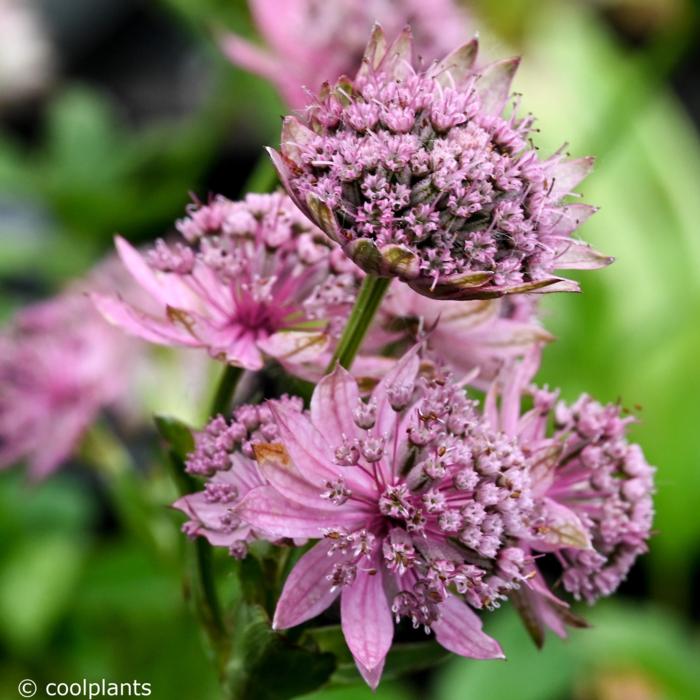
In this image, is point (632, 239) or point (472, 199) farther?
point (632, 239)

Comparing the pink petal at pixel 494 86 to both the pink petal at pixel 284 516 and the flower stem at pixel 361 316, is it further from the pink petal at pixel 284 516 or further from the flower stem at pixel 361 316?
the pink petal at pixel 284 516

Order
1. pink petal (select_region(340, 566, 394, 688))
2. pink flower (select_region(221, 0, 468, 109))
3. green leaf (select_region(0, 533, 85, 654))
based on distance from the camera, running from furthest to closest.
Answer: green leaf (select_region(0, 533, 85, 654)), pink flower (select_region(221, 0, 468, 109)), pink petal (select_region(340, 566, 394, 688))

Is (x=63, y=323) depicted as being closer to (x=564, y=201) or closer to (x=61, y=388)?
(x=61, y=388)

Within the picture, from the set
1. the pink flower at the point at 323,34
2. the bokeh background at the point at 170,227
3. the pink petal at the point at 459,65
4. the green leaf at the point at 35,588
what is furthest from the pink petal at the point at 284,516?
the green leaf at the point at 35,588

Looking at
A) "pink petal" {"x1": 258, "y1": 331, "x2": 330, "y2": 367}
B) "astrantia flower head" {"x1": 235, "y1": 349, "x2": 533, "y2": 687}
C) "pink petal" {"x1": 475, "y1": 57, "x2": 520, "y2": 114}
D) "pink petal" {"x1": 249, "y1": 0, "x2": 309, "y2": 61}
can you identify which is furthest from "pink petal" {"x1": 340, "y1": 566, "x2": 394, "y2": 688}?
"pink petal" {"x1": 249, "y1": 0, "x2": 309, "y2": 61}

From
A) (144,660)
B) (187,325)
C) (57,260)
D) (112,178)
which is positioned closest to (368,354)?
(187,325)

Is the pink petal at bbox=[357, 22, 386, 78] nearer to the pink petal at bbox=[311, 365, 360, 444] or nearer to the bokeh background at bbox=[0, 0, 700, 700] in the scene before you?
the pink petal at bbox=[311, 365, 360, 444]

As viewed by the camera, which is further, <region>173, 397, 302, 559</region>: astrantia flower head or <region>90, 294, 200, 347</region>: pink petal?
<region>90, 294, 200, 347</region>: pink petal
